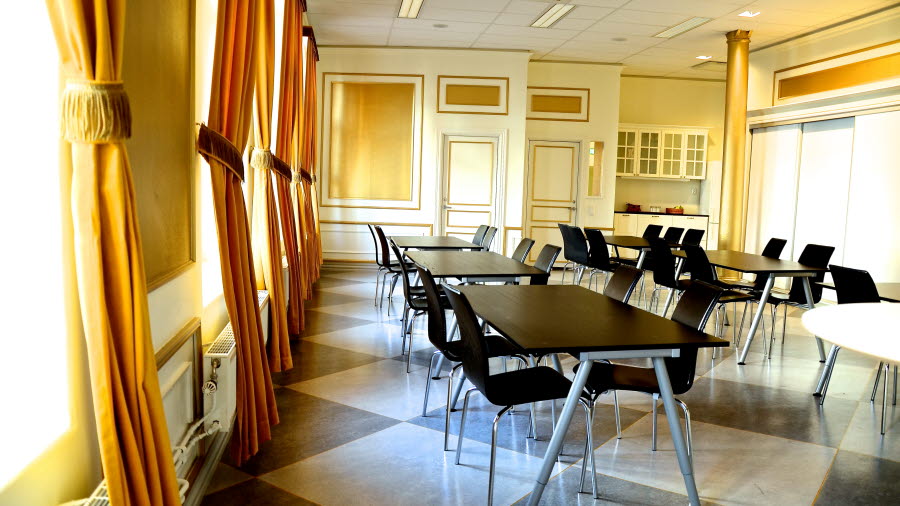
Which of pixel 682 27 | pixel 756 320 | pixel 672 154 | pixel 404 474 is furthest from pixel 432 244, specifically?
pixel 672 154

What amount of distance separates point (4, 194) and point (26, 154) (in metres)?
0.10

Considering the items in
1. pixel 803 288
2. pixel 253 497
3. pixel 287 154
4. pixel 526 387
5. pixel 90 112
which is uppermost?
pixel 287 154

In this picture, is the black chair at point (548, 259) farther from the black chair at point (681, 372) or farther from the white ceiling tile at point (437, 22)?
the white ceiling tile at point (437, 22)

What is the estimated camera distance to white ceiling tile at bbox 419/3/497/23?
774cm

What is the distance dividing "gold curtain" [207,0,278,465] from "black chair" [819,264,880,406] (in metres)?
3.30

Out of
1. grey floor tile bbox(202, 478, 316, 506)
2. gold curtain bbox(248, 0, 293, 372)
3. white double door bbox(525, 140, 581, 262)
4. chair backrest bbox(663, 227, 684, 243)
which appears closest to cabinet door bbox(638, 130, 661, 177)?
white double door bbox(525, 140, 581, 262)

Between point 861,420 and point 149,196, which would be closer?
point 149,196

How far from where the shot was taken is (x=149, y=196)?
2.10 metres

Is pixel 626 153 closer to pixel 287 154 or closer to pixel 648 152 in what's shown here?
pixel 648 152

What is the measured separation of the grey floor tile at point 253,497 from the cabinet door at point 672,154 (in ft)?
33.1

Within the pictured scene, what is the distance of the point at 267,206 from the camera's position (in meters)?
4.12

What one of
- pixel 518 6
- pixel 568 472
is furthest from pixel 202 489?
pixel 518 6

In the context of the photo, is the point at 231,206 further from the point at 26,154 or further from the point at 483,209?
the point at 483,209

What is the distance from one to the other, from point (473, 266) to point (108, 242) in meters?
3.06
